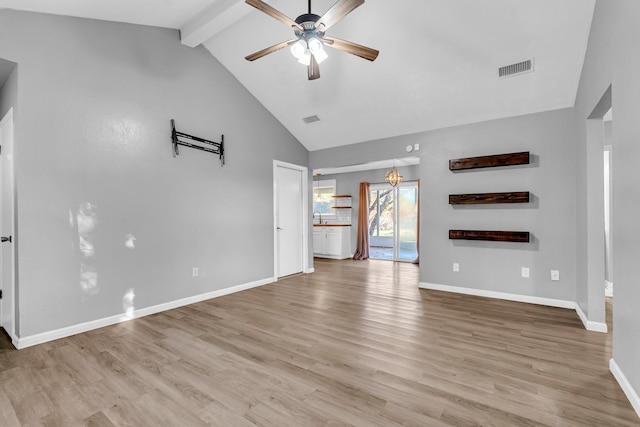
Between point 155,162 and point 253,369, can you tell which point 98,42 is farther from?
point 253,369

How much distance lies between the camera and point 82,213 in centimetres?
311

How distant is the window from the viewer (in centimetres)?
927

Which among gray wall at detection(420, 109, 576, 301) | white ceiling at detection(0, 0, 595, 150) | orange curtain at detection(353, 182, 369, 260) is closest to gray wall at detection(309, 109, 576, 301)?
gray wall at detection(420, 109, 576, 301)

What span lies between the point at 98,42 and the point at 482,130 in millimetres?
4824

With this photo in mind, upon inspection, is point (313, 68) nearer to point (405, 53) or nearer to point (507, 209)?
point (405, 53)

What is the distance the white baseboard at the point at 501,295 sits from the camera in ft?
12.5

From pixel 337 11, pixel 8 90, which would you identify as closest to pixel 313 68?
pixel 337 11

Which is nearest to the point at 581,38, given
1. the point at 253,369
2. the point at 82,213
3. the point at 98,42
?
the point at 253,369

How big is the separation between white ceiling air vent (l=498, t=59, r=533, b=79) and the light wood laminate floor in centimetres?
278

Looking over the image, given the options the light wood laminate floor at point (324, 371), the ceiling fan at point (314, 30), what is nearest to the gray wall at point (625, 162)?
the light wood laminate floor at point (324, 371)

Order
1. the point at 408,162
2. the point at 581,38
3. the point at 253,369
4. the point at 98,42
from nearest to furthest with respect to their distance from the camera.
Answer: the point at 253,369, the point at 581,38, the point at 98,42, the point at 408,162

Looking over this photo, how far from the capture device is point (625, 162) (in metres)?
1.99

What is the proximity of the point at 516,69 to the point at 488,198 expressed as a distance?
5.25ft

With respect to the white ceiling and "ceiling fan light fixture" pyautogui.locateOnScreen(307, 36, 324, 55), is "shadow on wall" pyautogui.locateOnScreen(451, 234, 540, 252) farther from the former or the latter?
"ceiling fan light fixture" pyautogui.locateOnScreen(307, 36, 324, 55)
